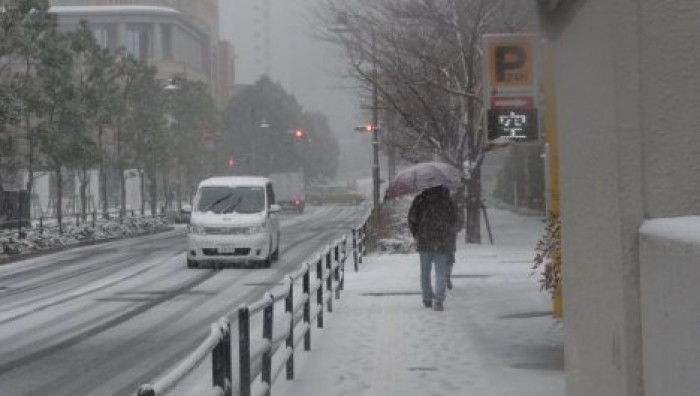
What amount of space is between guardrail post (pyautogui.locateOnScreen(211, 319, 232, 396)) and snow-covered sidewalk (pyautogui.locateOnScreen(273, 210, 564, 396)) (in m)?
3.00

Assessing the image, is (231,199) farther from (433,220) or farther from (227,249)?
(433,220)

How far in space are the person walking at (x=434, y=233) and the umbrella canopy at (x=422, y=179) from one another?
110 mm

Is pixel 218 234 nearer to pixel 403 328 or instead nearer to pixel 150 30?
pixel 403 328

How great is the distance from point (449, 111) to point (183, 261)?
8.99m

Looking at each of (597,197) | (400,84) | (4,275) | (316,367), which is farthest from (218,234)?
(597,197)

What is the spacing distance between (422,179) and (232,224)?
29.3 ft

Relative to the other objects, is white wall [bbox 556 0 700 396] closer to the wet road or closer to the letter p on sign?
the wet road

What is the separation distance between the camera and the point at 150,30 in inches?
3511

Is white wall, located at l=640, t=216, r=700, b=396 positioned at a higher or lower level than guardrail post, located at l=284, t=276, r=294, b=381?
higher

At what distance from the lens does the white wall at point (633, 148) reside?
3.15 meters

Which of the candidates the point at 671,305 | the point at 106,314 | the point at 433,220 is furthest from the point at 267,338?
the point at 106,314

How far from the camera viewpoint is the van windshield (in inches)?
848

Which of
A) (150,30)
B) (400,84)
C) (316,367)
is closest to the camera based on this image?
(316,367)

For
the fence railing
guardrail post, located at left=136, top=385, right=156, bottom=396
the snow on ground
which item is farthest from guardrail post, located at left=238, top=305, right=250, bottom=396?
the snow on ground
